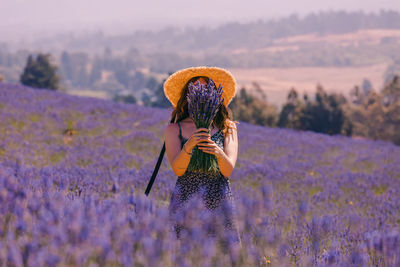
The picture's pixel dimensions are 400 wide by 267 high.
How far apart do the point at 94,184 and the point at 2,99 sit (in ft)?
24.7

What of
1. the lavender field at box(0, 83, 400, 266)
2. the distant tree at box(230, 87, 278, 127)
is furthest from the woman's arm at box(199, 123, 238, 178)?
the distant tree at box(230, 87, 278, 127)

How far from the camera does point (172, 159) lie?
290cm

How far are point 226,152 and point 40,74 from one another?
40.5 m

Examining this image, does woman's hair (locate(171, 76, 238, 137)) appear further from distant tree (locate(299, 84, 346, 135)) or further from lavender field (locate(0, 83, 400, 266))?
distant tree (locate(299, 84, 346, 135))

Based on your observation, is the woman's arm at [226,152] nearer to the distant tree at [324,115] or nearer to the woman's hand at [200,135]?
the woman's hand at [200,135]

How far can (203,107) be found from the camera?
2443 millimetres

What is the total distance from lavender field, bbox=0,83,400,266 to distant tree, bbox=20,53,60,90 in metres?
28.6

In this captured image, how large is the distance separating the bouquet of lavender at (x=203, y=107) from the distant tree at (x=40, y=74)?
3871cm

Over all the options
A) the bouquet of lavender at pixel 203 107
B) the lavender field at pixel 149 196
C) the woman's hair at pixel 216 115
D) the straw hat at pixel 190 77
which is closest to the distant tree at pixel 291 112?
the lavender field at pixel 149 196

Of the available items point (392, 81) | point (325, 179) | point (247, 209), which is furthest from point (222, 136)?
point (392, 81)

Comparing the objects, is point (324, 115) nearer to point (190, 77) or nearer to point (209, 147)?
point (190, 77)

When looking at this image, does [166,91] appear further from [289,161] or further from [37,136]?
[289,161]

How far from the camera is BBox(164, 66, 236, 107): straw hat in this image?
9.78 ft

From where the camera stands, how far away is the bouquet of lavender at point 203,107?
2.38 metres
